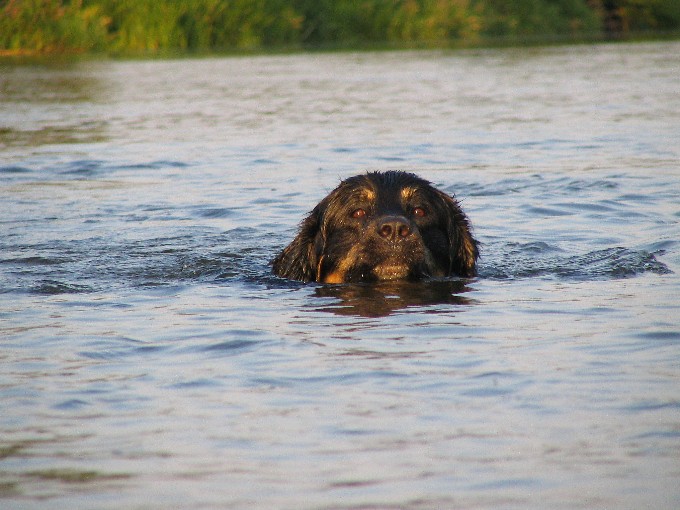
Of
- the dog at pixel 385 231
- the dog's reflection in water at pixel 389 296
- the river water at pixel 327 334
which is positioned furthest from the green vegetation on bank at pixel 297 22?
the dog's reflection in water at pixel 389 296

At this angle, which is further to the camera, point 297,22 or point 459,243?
point 297,22

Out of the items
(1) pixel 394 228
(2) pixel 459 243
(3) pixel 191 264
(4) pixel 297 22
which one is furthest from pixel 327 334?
(4) pixel 297 22

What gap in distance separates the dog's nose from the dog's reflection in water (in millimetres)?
354

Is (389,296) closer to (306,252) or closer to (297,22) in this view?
(306,252)

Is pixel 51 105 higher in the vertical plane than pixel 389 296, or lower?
higher

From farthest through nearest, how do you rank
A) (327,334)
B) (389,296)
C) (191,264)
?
(191,264) → (389,296) → (327,334)

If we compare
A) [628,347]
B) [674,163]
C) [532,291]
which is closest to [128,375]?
[628,347]

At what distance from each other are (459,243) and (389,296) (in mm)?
1052

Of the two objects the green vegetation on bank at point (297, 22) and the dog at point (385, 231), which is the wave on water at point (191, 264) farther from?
the green vegetation on bank at point (297, 22)

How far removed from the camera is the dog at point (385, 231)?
26.7ft

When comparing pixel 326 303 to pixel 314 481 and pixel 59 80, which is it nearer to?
pixel 314 481

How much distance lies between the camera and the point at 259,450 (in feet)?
15.5

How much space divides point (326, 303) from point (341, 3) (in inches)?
1513

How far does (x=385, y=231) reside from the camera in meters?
7.97
